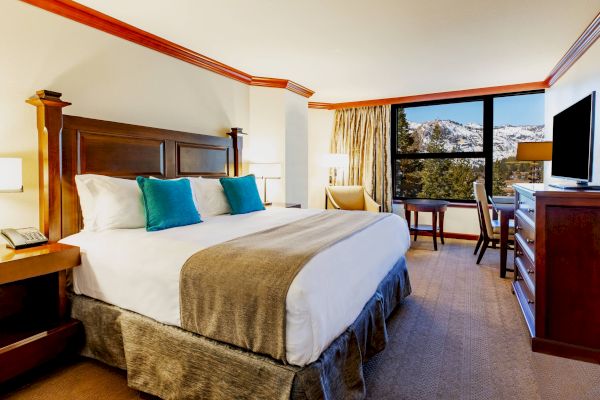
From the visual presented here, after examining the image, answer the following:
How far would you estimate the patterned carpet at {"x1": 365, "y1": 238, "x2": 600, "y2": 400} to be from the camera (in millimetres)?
1856

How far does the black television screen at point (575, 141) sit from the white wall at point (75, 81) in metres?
3.55

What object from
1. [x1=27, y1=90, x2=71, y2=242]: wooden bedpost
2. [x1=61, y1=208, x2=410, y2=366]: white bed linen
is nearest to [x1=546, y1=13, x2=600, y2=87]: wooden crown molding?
[x1=61, y1=208, x2=410, y2=366]: white bed linen

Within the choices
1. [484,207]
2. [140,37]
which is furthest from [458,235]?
[140,37]

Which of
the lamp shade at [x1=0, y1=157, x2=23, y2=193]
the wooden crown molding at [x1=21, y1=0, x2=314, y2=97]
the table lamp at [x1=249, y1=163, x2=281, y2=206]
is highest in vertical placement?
the wooden crown molding at [x1=21, y1=0, x2=314, y2=97]

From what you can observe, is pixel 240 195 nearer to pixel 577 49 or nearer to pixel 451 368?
pixel 451 368

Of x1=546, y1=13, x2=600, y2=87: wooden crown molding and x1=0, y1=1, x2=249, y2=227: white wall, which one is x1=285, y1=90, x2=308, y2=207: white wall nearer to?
x1=0, y1=1, x2=249, y2=227: white wall

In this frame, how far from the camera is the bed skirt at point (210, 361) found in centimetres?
146

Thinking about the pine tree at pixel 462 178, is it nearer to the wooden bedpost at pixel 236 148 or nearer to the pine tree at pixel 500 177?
the pine tree at pixel 500 177

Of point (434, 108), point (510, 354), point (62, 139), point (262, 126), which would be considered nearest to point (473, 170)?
point (434, 108)

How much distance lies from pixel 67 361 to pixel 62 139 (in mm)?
1574

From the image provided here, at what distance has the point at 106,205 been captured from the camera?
2543mm

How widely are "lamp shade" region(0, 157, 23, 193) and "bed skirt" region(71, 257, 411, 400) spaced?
2.64 feet

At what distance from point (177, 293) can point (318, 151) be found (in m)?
4.87

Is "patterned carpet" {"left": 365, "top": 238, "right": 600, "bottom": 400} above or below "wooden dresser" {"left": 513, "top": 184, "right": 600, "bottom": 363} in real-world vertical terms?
below
